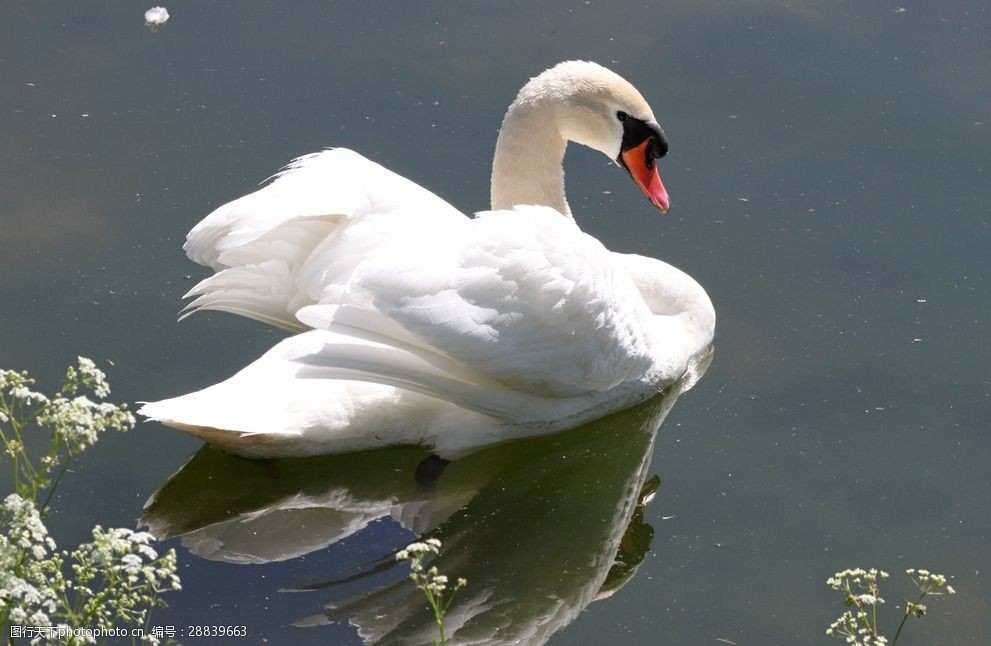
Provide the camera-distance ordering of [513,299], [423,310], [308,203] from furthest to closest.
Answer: [308,203]
[513,299]
[423,310]

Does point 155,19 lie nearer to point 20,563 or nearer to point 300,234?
point 300,234

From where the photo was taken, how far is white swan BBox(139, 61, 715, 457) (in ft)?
19.9

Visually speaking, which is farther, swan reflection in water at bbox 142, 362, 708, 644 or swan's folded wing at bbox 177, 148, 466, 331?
swan's folded wing at bbox 177, 148, 466, 331

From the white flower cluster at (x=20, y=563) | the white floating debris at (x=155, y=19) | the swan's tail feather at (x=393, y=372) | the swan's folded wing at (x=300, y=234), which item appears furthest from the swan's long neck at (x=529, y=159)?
the white flower cluster at (x=20, y=563)

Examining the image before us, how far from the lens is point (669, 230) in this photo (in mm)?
8078

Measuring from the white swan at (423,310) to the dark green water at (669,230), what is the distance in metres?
0.31

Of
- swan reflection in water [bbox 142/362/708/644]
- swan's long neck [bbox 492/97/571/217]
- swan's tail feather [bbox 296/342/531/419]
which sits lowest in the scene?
swan reflection in water [bbox 142/362/708/644]

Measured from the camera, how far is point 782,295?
302 inches

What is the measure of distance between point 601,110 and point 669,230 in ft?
3.42

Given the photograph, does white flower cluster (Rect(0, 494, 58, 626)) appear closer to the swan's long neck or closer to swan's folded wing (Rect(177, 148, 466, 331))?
swan's folded wing (Rect(177, 148, 466, 331))

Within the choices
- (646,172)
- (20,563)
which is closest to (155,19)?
(646,172)

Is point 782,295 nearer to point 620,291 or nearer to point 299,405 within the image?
point 620,291

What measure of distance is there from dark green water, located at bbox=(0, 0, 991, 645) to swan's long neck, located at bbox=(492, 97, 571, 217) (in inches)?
28.8

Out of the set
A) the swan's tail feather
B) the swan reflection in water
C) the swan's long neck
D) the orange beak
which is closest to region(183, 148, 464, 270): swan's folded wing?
the swan's long neck
